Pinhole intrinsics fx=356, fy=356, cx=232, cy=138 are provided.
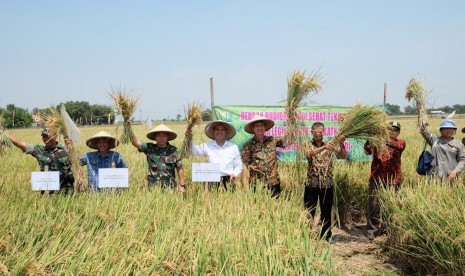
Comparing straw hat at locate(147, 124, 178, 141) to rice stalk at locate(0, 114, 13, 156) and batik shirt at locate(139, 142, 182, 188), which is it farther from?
rice stalk at locate(0, 114, 13, 156)

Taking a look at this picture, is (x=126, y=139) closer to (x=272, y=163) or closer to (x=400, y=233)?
(x=272, y=163)

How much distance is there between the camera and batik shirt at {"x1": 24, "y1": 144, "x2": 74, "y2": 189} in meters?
4.00

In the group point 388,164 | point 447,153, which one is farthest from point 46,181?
point 447,153

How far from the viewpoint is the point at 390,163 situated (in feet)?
15.7

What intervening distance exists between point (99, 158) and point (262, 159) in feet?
6.40

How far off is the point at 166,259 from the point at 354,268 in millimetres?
2353

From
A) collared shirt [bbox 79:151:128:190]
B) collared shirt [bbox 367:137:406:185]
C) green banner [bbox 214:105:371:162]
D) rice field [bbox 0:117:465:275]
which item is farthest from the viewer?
green banner [bbox 214:105:371:162]

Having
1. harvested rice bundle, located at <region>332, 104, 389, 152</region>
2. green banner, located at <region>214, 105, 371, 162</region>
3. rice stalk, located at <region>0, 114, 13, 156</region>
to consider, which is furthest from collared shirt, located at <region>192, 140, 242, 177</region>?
rice stalk, located at <region>0, 114, 13, 156</region>

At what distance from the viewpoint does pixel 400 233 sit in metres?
3.89

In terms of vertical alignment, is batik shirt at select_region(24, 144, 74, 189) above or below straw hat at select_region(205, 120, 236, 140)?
below

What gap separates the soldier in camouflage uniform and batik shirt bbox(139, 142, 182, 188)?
863 mm

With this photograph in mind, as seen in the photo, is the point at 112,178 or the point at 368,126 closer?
the point at 112,178

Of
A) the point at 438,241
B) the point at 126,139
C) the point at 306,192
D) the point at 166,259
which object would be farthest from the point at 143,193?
the point at 438,241

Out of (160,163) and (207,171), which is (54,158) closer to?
(160,163)
